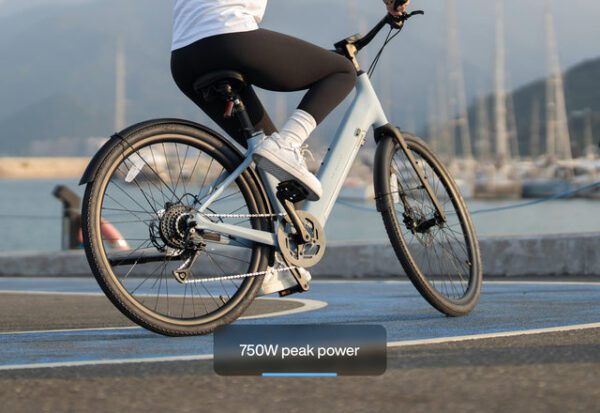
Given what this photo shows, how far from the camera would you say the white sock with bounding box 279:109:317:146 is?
5.46 m

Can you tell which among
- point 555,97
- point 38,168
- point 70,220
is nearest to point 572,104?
point 38,168

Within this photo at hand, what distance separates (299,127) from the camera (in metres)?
5.50

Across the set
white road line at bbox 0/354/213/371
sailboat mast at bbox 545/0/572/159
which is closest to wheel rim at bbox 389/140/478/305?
white road line at bbox 0/354/213/371

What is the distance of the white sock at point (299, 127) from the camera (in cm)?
546

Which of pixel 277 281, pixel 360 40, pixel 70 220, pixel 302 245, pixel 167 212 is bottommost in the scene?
pixel 277 281

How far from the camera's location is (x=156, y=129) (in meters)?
5.25

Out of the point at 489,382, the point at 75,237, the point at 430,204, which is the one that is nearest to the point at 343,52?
the point at 430,204

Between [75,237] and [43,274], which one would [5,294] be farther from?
[75,237]

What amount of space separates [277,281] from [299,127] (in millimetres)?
665

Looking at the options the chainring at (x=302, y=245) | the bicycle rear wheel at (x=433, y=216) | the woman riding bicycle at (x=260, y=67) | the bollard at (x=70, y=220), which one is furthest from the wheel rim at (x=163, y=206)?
the bollard at (x=70, y=220)

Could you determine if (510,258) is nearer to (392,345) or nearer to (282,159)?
(282,159)

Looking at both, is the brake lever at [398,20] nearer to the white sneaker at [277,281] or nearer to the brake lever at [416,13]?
the brake lever at [416,13]

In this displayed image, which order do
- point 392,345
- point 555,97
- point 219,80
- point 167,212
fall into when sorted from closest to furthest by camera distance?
point 392,345 → point 167,212 → point 219,80 → point 555,97

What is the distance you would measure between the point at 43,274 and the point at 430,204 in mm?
7731
